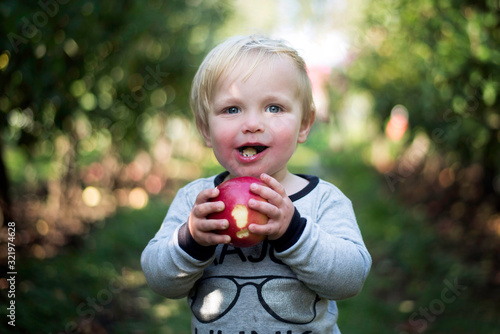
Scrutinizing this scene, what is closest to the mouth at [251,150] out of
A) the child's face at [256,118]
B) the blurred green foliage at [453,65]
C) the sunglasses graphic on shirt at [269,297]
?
the child's face at [256,118]

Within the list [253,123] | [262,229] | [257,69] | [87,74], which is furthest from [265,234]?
[87,74]

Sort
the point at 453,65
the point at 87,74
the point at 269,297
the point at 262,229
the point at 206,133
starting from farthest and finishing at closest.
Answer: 1. the point at 87,74
2. the point at 453,65
3. the point at 206,133
4. the point at 269,297
5. the point at 262,229

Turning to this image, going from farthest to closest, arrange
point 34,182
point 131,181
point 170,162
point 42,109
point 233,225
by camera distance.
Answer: point 170,162, point 131,181, point 34,182, point 42,109, point 233,225

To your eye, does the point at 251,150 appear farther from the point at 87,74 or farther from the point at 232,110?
the point at 87,74

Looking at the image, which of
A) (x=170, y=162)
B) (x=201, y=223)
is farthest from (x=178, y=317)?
(x=170, y=162)

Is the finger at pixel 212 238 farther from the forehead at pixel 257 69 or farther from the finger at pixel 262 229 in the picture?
the forehead at pixel 257 69

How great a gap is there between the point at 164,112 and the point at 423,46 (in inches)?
165

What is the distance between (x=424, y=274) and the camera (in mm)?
4715

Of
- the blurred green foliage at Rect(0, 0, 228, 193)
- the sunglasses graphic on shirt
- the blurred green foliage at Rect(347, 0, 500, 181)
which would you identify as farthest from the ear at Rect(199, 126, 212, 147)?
the blurred green foliage at Rect(347, 0, 500, 181)

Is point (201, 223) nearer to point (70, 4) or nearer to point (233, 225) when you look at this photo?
point (233, 225)

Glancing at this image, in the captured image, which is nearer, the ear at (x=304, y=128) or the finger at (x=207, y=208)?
the finger at (x=207, y=208)

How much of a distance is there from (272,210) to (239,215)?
98 millimetres

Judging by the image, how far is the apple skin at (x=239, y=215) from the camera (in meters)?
1.51

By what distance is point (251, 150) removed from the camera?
1719 mm
